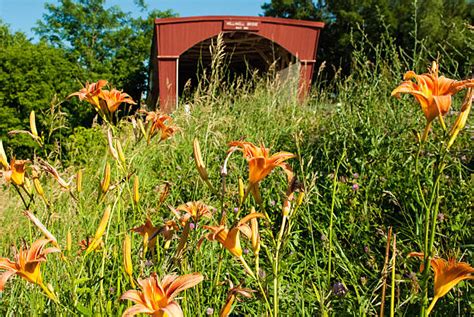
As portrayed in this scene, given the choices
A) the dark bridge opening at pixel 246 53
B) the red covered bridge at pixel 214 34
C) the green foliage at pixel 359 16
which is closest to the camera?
the red covered bridge at pixel 214 34

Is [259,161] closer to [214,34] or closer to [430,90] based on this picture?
[430,90]

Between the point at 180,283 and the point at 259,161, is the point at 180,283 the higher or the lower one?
the lower one

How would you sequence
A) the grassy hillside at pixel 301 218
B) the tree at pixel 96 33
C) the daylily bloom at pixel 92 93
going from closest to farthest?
1. the daylily bloom at pixel 92 93
2. the grassy hillside at pixel 301 218
3. the tree at pixel 96 33

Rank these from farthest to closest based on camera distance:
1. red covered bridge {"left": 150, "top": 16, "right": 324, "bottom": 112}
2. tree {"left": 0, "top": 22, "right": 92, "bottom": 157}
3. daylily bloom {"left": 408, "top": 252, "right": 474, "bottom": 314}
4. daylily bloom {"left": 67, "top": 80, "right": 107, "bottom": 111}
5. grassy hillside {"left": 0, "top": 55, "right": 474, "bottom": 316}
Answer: red covered bridge {"left": 150, "top": 16, "right": 324, "bottom": 112}
tree {"left": 0, "top": 22, "right": 92, "bottom": 157}
grassy hillside {"left": 0, "top": 55, "right": 474, "bottom": 316}
daylily bloom {"left": 67, "top": 80, "right": 107, "bottom": 111}
daylily bloom {"left": 408, "top": 252, "right": 474, "bottom": 314}

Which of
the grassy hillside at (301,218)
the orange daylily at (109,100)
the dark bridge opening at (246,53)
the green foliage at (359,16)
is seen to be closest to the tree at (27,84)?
the dark bridge opening at (246,53)

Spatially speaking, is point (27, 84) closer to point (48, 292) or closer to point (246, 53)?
point (246, 53)

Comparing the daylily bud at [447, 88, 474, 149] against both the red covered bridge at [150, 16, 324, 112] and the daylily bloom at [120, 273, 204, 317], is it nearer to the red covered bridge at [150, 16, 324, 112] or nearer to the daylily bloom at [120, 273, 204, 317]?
the daylily bloom at [120, 273, 204, 317]

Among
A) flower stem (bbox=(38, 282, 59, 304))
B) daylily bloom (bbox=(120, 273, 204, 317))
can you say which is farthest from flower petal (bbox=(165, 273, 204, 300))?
flower stem (bbox=(38, 282, 59, 304))

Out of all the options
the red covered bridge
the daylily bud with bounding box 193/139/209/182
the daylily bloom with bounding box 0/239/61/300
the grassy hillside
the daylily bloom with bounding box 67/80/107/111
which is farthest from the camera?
the red covered bridge

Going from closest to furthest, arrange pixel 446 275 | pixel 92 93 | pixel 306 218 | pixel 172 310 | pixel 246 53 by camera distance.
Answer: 1. pixel 172 310
2. pixel 446 275
3. pixel 92 93
4. pixel 306 218
5. pixel 246 53

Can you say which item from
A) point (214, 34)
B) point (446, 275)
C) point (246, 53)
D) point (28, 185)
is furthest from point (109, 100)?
point (246, 53)

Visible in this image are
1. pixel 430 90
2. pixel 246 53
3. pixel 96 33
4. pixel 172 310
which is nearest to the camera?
pixel 172 310

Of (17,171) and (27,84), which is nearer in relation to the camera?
(17,171)

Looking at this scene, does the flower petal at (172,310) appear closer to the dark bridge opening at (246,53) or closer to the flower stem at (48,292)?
the flower stem at (48,292)
